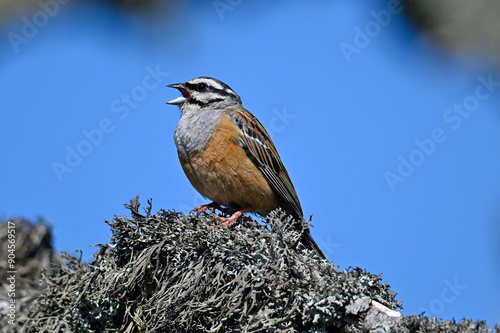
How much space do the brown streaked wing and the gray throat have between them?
0.28m

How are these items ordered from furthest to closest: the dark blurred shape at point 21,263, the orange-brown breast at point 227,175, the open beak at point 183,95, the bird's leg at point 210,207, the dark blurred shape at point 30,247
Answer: the open beak at point 183,95 → the bird's leg at point 210,207 → the orange-brown breast at point 227,175 → the dark blurred shape at point 30,247 → the dark blurred shape at point 21,263

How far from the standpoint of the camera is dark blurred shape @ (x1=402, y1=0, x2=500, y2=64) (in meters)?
1.69

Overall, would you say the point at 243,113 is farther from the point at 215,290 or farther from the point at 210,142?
the point at 215,290

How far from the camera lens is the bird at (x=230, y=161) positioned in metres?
5.19

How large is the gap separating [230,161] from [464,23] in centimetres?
368

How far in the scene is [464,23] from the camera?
1.72 meters

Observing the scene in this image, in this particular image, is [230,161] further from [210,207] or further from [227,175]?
[210,207]

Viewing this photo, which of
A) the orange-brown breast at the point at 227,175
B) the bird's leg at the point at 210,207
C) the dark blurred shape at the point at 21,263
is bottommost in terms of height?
the dark blurred shape at the point at 21,263

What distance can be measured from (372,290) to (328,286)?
1.11 ft

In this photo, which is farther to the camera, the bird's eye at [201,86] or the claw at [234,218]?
the bird's eye at [201,86]

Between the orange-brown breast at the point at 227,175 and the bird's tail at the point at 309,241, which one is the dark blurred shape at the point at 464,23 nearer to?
the bird's tail at the point at 309,241

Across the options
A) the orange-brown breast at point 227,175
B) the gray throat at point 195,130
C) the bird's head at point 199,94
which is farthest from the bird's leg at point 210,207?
the bird's head at point 199,94

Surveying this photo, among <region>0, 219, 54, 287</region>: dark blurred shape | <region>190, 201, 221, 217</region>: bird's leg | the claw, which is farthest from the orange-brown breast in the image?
<region>0, 219, 54, 287</region>: dark blurred shape

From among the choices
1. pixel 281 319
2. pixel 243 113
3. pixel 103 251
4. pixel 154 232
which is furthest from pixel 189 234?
pixel 243 113
